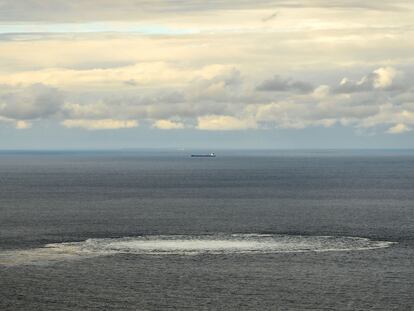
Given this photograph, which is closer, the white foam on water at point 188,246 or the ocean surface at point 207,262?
the ocean surface at point 207,262

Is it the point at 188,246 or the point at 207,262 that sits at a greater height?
the point at 188,246

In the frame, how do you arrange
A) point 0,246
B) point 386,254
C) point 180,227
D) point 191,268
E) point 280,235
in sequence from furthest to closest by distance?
point 180,227 → point 280,235 → point 0,246 → point 386,254 → point 191,268

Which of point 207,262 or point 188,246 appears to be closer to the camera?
point 207,262

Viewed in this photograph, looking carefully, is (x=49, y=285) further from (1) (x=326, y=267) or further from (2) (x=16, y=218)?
(2) (x=16, y=218)

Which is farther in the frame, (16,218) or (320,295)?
(16,218)

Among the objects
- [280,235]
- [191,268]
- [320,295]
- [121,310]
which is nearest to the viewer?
[121,310]

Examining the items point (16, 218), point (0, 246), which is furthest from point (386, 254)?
A: point (16, 218)

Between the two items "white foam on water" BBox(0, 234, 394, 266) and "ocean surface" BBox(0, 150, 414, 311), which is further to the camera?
"white foam on water" BBox(0, 234, 394, 266)
